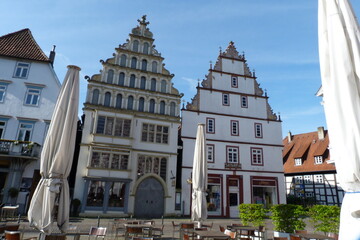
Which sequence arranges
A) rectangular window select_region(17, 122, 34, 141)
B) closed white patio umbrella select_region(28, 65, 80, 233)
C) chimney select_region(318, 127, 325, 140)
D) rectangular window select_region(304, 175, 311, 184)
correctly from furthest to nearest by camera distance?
chimney select_region(318, 127, 325, 140) < rectangular window select_region(304, 175, 311, 184) < rectangular window select_region(17, 122, 34, 141) < closed white patio umbrella select_region(28, 65, 80, 233)

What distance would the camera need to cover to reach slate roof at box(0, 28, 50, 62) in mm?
20745

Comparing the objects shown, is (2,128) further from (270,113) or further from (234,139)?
(270,113)

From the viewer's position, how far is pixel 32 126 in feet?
63.5

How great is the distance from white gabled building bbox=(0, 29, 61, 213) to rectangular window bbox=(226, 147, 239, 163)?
15.8 m

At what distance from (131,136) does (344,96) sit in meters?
18.8

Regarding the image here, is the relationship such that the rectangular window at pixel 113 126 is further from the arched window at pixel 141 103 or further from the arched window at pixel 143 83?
the arched window at pixel 143 83

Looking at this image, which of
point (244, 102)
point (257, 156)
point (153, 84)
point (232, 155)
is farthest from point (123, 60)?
point (257, 156)

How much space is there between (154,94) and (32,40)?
38.7ft

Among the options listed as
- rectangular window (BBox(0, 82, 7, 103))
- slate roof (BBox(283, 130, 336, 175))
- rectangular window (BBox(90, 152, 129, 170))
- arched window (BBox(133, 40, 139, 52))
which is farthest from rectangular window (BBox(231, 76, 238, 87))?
rectangular window (BBox(0, 82, 7, 103))

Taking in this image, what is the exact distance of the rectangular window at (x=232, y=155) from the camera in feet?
79.7

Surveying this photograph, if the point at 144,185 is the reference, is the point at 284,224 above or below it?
→ below

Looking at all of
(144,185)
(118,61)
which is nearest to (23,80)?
(118,61)

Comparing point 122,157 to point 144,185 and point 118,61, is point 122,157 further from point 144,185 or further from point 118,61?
point 118,61

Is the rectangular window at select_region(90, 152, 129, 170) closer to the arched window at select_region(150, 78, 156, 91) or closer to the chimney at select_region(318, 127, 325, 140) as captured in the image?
the arched window at select_region(150, 78, 156, 91)
